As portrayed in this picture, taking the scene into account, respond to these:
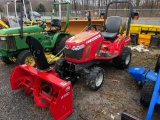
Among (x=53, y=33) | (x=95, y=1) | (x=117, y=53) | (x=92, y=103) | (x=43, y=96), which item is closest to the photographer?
(x=43, y=96)

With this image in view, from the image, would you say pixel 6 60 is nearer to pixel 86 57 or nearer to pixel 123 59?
pixel 86 57

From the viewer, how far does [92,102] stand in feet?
10.2

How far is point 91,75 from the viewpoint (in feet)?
10.6

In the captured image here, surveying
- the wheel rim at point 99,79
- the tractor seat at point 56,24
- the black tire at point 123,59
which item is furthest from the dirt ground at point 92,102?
the tractor seat at point 56,24

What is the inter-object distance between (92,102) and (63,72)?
930 millimetres

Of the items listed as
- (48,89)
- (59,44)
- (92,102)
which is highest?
(59,44)

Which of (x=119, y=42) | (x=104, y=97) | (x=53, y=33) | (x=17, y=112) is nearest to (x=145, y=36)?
(x=119, y=42)

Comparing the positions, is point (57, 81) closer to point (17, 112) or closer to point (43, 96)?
point (43, 96)

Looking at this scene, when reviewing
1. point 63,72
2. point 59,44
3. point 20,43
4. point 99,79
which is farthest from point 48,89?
point 59,44

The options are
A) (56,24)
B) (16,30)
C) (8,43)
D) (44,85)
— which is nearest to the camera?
(44,85)

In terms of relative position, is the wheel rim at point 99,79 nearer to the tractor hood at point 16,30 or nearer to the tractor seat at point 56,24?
the tractor hood at point 16,30

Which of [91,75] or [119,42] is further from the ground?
[119,42]

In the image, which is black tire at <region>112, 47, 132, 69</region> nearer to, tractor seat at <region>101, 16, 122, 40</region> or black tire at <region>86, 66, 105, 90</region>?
tractor seat at <region>101, 16, 122, 40</region>

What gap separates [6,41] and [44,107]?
2304mm
